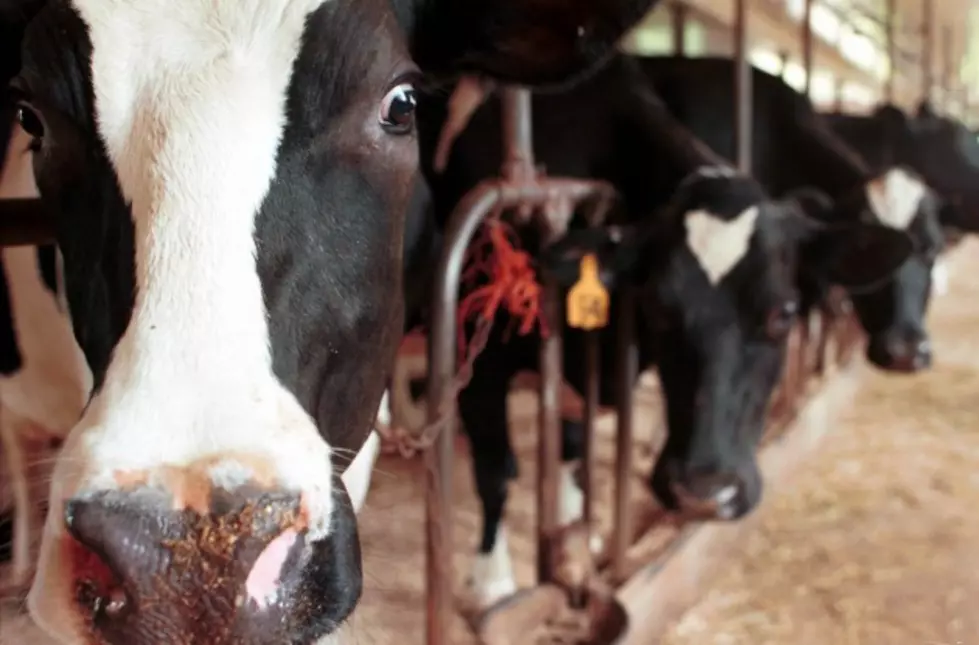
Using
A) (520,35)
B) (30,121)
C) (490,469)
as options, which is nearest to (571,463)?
(490,469)

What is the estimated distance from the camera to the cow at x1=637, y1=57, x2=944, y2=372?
3.70 metres

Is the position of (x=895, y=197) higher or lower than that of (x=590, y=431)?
higher

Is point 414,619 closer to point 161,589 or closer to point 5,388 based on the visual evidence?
point 5,388

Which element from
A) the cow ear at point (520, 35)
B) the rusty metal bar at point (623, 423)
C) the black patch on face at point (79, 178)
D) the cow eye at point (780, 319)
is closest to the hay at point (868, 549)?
the rusty metal bar at point (623, 423)

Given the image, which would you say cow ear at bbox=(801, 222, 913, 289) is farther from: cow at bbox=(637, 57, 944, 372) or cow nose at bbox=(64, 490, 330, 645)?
cow nose at bbox=(64, 490, 330, 645)

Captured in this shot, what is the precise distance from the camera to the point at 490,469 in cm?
289

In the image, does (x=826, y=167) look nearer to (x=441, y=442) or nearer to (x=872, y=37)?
(x=872, y=37)

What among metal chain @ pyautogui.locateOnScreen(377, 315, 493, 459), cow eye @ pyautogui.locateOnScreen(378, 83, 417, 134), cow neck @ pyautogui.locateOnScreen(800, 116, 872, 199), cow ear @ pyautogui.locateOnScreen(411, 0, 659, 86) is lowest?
cow neck @ pyautogui.locateOnScreen(800, 116, 872, 199)

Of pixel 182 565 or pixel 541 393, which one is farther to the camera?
pixel 541 393

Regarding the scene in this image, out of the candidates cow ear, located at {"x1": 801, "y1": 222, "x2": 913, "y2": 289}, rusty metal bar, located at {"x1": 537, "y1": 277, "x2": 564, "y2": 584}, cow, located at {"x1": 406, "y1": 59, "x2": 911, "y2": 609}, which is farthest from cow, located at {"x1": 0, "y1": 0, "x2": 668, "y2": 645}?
cow ear, located at {"x1": 801, "y1": 222, "x2": 913, "y2": 289}

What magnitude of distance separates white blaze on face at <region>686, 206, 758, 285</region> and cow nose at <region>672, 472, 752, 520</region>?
48 centimetres

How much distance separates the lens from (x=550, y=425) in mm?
2158

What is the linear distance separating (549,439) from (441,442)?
0.48 metres

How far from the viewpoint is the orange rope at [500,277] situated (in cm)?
205
